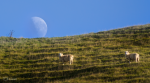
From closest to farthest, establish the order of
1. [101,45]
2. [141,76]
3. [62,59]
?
[141,76] → [62,59] → [101,45]

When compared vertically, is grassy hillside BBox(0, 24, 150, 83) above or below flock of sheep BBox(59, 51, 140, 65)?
below

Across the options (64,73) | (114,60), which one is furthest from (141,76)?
(64,73)

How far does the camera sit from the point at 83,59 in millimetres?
20750

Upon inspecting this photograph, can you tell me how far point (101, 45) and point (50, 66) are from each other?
39.7 ft

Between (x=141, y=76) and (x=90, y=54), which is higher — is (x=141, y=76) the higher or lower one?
the lower one

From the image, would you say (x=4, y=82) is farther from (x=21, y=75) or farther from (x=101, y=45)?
(x=101, y=45)

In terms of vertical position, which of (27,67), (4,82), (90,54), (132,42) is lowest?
(4,82)

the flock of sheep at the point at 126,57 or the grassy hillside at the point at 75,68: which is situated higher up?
the flock of sheep at the point at 126,57

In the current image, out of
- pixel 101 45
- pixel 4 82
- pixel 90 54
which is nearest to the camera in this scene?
pixel 4 82

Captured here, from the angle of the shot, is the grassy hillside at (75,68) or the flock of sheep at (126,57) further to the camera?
the flock of sheep at (126,57)

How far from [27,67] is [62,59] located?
4711 millimetres

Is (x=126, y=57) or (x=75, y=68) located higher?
(x=126, y=57)

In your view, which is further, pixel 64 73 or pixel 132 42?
pixel 132 42

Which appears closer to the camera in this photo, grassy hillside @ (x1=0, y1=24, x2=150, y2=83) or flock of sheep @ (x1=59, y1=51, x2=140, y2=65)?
grassy hillside @ (x1=0, y1=24, x2=150, y2=83)
